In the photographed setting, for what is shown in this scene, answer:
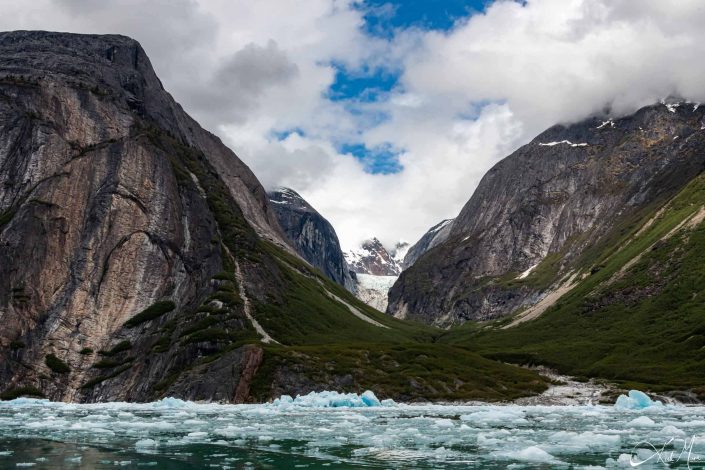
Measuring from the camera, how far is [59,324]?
151625 mm

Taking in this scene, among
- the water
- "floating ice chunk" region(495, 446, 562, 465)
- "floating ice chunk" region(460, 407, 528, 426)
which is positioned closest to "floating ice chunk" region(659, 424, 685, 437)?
the water

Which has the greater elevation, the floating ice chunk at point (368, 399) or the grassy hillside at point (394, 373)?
the grassy hillside at point (394, 373)

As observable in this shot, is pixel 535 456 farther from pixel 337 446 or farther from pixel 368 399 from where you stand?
pixel 368 399

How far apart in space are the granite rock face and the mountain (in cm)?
35

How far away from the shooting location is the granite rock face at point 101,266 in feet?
454

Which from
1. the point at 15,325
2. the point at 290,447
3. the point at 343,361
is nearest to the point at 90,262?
the point at 15,325

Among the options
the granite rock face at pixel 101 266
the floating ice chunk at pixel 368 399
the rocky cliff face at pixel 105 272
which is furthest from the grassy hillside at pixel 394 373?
the floating ice chunk at pixel 368 399

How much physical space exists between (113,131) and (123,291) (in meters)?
59.9

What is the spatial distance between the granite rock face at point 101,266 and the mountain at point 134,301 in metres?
0.35

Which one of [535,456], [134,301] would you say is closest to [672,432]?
[535,456]

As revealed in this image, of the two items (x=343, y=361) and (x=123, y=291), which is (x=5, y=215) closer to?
(x=123, y=291)

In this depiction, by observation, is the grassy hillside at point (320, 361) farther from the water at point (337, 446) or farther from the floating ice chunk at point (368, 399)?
the water at point (337, 446)

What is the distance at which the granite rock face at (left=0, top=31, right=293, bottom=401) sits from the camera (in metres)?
138

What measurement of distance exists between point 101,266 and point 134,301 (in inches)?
497
